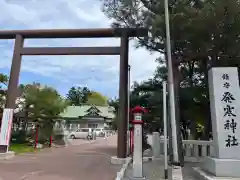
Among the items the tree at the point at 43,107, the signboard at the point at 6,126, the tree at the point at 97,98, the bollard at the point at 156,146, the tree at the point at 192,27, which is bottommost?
the bollard at the point at 156,146

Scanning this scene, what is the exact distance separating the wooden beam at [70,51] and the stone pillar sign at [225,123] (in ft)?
17.2

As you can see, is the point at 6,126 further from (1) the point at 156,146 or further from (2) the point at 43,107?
(2) the point at 43,107

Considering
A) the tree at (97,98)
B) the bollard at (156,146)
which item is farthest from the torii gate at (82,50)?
the tree at (97,98)

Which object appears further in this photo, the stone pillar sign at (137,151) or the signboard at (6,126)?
the signboard at (6,126)

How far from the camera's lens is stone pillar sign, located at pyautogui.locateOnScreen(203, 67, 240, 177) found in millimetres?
6422

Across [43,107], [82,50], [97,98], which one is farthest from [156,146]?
[97,98]

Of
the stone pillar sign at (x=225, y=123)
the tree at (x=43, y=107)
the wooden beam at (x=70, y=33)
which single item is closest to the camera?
the stone pillar sign at (x=225, y=123)

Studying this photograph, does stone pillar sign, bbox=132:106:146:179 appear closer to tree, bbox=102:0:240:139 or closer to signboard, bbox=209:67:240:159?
signboard, bbox=209:67:240:159

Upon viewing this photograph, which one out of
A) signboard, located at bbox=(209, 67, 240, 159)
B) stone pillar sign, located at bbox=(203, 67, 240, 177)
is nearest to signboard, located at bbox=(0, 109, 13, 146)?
stone pillar sign, located at bbox=(203, 67, 240, 177)

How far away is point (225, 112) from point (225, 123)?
1.07ft

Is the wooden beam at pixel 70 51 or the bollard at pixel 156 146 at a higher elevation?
the wooden beam at pixel 70 51

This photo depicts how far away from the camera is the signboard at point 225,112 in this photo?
6.67 meters

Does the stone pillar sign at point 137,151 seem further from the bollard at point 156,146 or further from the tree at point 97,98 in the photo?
the tree at point 97,98

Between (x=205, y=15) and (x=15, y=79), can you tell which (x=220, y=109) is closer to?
(x=205, y=15)
